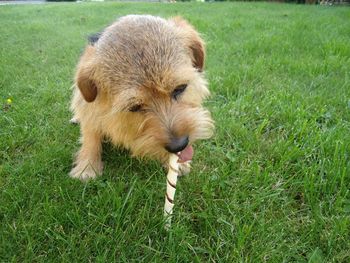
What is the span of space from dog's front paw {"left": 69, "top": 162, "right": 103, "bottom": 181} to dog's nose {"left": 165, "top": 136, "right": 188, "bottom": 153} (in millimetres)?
744

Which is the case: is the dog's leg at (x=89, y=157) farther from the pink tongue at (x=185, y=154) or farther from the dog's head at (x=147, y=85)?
the pink tongue at (x=185, y=154)

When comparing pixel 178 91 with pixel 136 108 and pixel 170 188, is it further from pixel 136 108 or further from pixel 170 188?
pixel 170 188

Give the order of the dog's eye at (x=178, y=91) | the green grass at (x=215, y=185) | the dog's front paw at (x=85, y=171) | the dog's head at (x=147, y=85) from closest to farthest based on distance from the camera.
Result: 1. the green grass at (x=215, y=185)
2. the dog's head at (x=147, y=85)
3. the dog's eye at (x=178, y=91)
4. the dog's front paw at (x=85, y=171)

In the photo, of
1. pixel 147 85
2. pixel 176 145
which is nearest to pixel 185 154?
pixel 176 145

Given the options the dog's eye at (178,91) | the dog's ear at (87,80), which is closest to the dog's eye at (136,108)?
the dog's eye at (178,91)

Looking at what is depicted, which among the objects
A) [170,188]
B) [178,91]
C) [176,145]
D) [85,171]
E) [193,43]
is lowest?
[85,171]

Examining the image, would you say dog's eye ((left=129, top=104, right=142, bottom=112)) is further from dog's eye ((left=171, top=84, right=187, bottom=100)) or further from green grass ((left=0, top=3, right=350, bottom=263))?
green grass ((left=0, top=3, right=350, bottom=263))

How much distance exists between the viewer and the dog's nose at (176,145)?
1868 millimetres

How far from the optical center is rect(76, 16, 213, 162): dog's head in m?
1.95

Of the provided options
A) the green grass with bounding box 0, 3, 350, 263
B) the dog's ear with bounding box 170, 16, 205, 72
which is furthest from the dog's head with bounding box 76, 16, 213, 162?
the green grass with bounding box 0, 3, 350, 263

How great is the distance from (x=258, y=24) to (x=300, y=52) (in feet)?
7.68

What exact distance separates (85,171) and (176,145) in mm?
847

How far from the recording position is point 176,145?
1.87 m

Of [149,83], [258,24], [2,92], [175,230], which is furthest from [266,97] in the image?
[258,24]
